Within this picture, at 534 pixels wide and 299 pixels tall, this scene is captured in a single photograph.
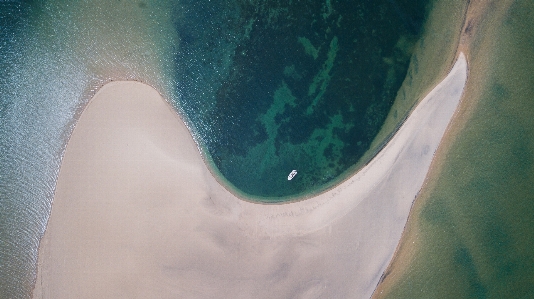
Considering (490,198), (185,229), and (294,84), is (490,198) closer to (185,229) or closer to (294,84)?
(294,84)

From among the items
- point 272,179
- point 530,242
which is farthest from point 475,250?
point 272,179

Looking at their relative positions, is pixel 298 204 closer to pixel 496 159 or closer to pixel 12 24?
pixel 496 159

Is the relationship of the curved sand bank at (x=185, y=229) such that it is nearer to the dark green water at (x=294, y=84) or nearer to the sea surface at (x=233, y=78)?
the sea surface at (x=233, y=78)

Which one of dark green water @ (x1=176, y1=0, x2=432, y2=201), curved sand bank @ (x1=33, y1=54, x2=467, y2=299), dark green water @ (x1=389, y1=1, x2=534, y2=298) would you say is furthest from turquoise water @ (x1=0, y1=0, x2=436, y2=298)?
dark green water @ (x1=389, y1=1, x2=534, y2=298)

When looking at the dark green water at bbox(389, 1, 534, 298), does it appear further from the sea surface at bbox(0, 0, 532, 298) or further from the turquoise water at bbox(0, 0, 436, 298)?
the turquoise water at bbox(0, 0, 436, 298)

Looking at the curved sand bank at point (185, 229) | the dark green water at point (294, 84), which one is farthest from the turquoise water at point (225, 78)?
the curved sand bank at point (185, 229)

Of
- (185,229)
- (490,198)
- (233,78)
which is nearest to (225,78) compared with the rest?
(233,78)
